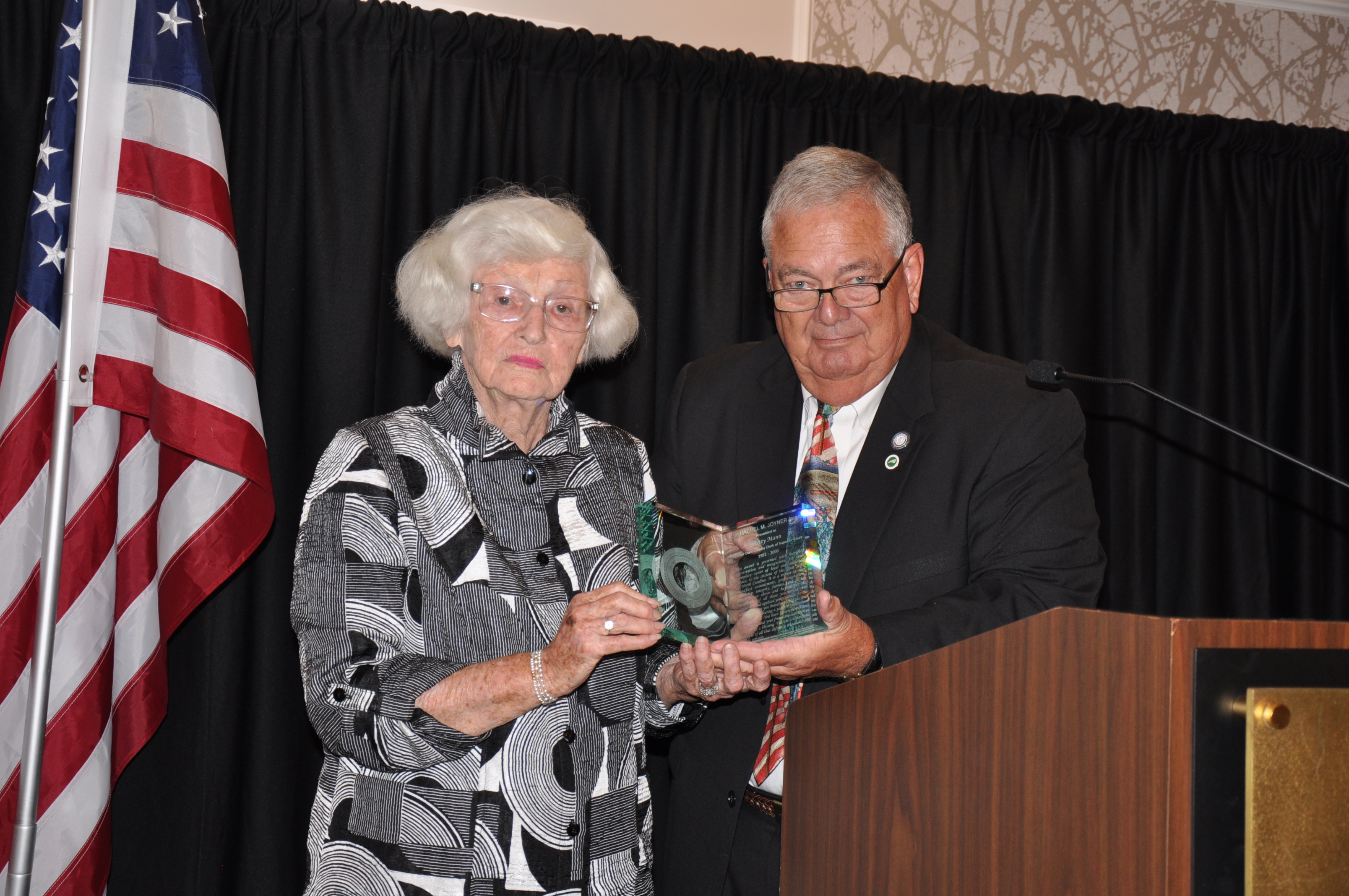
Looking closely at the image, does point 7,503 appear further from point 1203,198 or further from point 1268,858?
point 1203,198

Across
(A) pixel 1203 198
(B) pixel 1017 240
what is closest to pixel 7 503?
(B) pixel 1017 240

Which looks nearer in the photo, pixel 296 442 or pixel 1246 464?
pixel 296 442

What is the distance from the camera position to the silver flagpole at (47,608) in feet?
7.65

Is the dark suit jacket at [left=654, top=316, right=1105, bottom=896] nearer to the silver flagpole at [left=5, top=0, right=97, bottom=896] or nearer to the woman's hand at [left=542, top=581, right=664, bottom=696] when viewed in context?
the woman's hand at [left=542, top=581, right=664, bottom=696]

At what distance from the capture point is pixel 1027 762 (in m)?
1.25

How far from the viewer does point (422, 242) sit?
233cm

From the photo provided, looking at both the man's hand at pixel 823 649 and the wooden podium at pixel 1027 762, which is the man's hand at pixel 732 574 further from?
the wooden podium at pixel 1027 762

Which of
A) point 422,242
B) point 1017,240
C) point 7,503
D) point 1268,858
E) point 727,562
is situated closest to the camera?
point 1268,858

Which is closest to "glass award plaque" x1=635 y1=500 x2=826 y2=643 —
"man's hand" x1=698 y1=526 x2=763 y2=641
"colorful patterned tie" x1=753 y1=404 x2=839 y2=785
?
"man's hand" x1=698 y1=526 x2=763 y2=641

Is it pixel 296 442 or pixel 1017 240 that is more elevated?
pixel 1017 240

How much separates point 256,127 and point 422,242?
4.10 feet

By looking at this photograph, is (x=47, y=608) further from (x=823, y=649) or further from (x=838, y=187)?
(x=838, y=187)

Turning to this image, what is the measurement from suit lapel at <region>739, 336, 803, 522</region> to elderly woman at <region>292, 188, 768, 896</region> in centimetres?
23

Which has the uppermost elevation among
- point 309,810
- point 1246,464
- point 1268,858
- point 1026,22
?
point 1026,22
